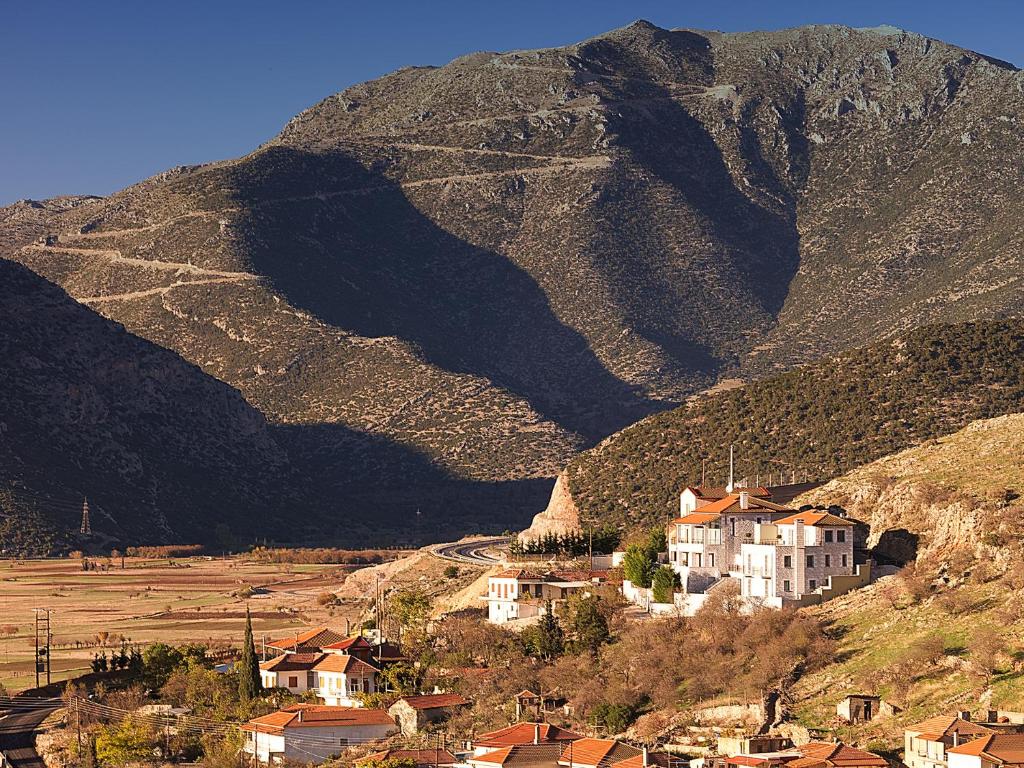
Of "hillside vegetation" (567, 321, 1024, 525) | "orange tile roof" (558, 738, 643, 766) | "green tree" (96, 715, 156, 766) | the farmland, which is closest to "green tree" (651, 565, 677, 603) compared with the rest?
"orange tile roof" (558, 738, 643, 766)

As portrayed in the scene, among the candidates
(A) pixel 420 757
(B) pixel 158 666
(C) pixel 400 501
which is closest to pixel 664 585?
(A) pixel 420 757

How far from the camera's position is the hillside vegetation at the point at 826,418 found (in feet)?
336

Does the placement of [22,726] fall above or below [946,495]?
below

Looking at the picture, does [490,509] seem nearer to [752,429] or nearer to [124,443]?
[124,443]

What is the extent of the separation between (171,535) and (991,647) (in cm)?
12144

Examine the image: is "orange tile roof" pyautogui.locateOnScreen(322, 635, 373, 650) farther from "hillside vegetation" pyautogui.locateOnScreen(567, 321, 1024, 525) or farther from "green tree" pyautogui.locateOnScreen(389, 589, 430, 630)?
"hillside vegetation" pyautogui.locateOnScreen(567, 321, 1024, 525)

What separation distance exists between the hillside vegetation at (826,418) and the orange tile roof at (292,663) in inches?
928

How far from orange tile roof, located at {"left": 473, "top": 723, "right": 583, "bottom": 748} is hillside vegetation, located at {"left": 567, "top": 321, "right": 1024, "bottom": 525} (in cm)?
3345

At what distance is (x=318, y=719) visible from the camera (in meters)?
74.0

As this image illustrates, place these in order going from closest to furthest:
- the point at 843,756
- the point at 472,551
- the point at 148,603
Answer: the point at 843,756 → the point at 472,551 → the point at 148,603

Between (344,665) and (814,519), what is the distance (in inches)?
765

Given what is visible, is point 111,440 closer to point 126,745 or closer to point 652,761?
point 126,745

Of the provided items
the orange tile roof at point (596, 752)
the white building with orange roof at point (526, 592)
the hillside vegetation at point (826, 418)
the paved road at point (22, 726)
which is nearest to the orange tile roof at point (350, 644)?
the white building with orange roof at point (526, 592)

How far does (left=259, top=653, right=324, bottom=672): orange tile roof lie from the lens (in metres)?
84.3
